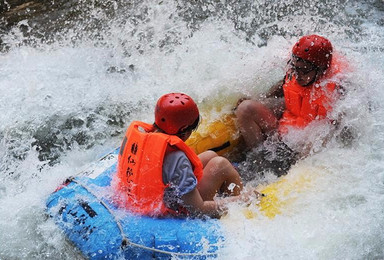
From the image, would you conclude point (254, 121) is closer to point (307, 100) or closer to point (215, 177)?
point (307, 100)

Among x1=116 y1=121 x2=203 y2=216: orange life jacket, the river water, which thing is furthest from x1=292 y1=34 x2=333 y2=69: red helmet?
x1=116 y1=121 x2=203 y2=216: orange life jacket

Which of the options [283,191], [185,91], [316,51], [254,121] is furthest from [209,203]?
[185,91]

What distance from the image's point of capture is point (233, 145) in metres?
4.52

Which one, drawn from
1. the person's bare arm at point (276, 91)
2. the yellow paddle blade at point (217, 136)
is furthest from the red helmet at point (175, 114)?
the person's bare arm at point (276, 91)

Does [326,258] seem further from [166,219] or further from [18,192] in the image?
[18,192]

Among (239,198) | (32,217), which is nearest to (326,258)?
(239,198)

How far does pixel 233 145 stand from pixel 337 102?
104cm

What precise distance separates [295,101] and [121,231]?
202 centimetres

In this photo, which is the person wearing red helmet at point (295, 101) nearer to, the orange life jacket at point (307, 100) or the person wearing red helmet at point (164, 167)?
the orange life jacket at point (307, 100)

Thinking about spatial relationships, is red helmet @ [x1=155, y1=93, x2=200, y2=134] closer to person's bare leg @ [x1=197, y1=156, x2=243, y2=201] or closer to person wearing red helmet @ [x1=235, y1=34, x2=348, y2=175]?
person's bare leg @ [x1=197, y1=156, x2=243, y2=201]

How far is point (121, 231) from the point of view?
3168mm

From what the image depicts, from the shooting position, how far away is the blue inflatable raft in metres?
3.16

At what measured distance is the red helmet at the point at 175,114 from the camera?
3199 millimetres

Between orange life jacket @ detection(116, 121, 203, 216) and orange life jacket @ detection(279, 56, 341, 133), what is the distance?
52.8 inches
